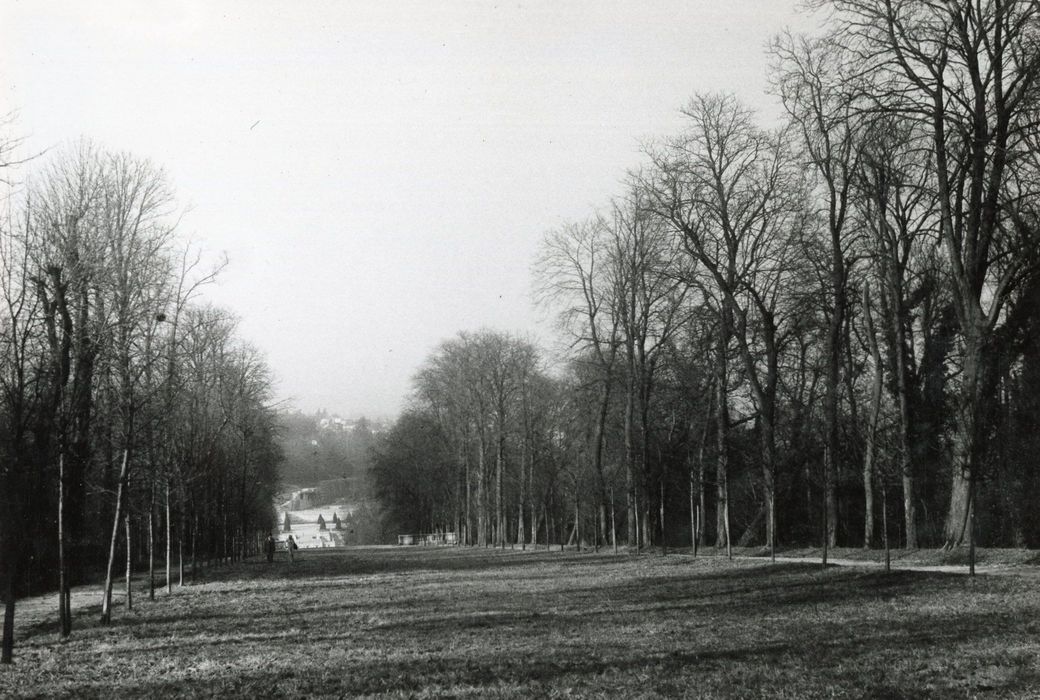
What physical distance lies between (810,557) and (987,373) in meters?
8.09

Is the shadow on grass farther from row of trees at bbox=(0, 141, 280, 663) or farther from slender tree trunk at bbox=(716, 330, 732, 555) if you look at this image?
slender tree trunk at bbox=(716, 330, 732, 555)

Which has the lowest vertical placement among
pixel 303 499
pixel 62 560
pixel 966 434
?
pixel 303 499

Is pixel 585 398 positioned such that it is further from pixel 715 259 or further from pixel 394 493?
pixel 394 493

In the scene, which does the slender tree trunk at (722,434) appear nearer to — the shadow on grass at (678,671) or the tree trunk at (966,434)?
the tree trunk at (966,434)

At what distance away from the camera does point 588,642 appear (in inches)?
481

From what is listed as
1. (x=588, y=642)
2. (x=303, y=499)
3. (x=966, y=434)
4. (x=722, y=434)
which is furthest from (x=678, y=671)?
(x=303, y=499)

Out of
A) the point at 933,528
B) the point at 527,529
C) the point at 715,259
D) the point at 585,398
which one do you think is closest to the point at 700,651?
the point at 715,259

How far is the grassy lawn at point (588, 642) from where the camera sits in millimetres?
9156

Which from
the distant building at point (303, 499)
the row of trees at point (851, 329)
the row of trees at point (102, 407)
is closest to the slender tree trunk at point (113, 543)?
the row of trees at point (102, 407)

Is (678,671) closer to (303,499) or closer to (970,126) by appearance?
(970,126)

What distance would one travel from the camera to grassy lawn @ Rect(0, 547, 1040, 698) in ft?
30.0

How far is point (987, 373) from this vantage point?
19422 millimetres

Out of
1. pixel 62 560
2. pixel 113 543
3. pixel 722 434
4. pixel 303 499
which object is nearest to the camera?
pixel 62 560

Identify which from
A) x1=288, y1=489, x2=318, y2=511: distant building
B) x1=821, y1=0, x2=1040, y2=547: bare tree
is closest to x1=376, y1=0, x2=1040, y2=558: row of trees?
x1=821, y1=0, x2=1040, y2=547: bare tree
